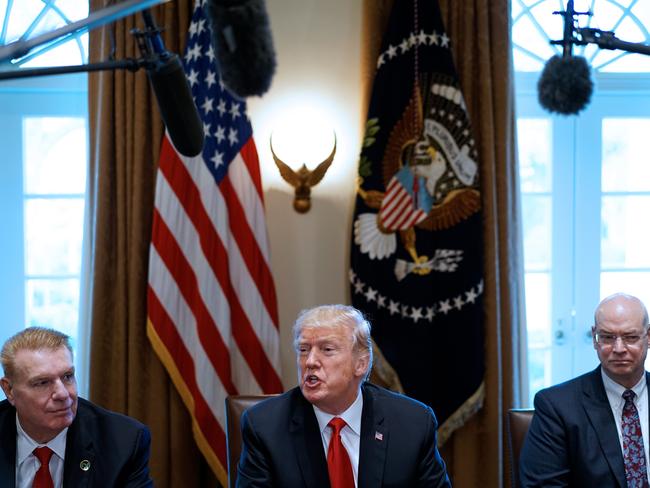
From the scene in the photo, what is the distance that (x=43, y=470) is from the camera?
7.85 ft

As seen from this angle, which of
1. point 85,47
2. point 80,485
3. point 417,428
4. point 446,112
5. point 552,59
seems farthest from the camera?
point 85,47

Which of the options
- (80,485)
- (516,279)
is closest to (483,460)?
(516,279)

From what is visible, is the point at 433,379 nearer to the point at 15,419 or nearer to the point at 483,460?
the point at 483,460

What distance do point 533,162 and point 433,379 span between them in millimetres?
1158

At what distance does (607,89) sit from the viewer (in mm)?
4035

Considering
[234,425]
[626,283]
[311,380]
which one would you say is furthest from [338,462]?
[626,283]

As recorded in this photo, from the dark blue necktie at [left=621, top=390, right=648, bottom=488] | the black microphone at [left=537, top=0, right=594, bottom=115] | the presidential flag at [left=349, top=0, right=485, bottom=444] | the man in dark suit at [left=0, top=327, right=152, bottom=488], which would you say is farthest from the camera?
the presidential flag at [left=349, top=0, right=485, bottom=444]

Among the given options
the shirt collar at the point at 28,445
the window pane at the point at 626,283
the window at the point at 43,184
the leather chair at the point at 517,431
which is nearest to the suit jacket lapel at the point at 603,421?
the leather chair at the point at 517,431

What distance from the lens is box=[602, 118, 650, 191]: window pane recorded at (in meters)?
4.10

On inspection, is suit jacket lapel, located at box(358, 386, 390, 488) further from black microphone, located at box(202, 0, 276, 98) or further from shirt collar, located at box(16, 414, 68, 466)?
black microphone, located at box(202, 0, 276, 98)

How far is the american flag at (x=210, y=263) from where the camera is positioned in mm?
3510

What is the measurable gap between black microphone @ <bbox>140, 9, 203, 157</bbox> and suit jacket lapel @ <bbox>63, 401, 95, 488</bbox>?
3.95 feet

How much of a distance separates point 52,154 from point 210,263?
0.94 meters

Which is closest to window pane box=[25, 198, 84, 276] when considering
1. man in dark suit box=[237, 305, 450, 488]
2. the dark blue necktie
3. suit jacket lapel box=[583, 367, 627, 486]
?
man in dark suit box=[237, 305, 450, 488]
